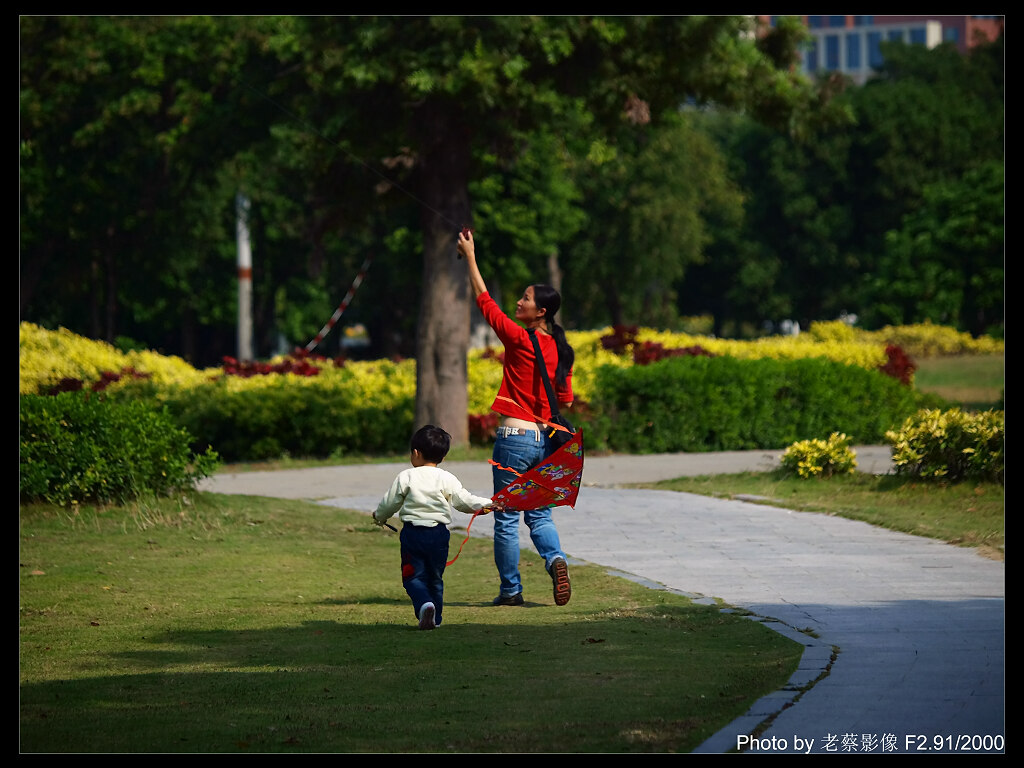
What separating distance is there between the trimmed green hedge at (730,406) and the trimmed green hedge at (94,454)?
266 inches

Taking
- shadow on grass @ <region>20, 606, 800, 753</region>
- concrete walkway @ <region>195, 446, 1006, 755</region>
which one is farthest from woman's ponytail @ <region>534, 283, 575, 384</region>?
concrete walkway @ <region>195, 446, 1006, 755</region>

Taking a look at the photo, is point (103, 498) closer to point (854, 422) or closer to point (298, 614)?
point (298, 614)

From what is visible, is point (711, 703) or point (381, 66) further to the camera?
point (381, 66)

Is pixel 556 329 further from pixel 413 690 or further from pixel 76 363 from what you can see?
pixel 76 363

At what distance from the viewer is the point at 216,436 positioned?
19422mm

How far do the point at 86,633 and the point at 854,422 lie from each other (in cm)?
1316

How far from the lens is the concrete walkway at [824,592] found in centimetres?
554

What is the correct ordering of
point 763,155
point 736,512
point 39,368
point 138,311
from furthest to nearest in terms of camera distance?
point 763,155, point 138,311, point 39,368, point 736,512

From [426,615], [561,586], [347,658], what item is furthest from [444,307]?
[347,658]


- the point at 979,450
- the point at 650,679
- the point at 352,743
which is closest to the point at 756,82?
the point at 979,450

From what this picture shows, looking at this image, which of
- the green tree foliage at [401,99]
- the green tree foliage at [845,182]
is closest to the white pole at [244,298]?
the green tree foliage at [401,99]

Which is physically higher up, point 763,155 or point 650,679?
point 763,155

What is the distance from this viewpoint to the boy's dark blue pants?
7.89 meters

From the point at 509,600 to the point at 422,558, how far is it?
0.98 m
